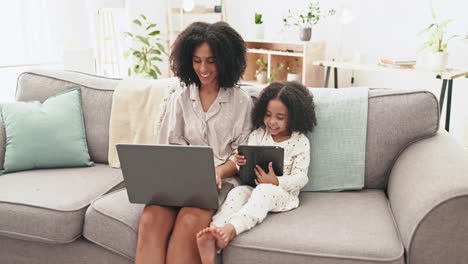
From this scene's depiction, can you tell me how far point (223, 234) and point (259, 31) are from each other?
Answer: 3181 mm

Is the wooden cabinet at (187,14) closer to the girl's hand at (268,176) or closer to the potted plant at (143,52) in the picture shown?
the potted plant at (143,52)

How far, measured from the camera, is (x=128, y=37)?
14.0 ft

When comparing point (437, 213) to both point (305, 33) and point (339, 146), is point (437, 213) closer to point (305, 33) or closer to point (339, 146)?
point (339, 146)

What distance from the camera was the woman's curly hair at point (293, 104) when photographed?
1.64m

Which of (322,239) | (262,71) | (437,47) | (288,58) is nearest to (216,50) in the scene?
(322,239)

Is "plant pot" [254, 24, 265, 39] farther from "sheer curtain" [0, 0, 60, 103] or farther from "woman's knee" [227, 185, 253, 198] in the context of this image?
"woman's knee" [227, 185, 253, 198]

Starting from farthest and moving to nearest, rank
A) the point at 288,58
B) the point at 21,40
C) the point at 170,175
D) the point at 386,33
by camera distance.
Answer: the point at 288,58 → the point at 386,33 → the point at 21,40 → the point at 170,175

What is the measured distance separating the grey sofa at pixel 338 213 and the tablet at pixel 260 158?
0.59 ft

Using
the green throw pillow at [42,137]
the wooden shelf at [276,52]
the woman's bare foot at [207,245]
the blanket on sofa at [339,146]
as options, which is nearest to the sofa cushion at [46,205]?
the green throw pillow at [42,137]

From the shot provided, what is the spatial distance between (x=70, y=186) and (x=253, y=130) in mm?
765

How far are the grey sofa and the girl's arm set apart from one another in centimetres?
8

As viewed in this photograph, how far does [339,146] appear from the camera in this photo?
172 cm

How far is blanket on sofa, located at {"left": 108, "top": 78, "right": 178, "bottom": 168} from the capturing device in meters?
1.97

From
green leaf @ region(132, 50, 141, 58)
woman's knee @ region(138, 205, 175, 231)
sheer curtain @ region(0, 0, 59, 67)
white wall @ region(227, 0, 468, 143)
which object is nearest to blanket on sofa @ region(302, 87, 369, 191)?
woman's knee @ region(138, 205, 175, 231)
